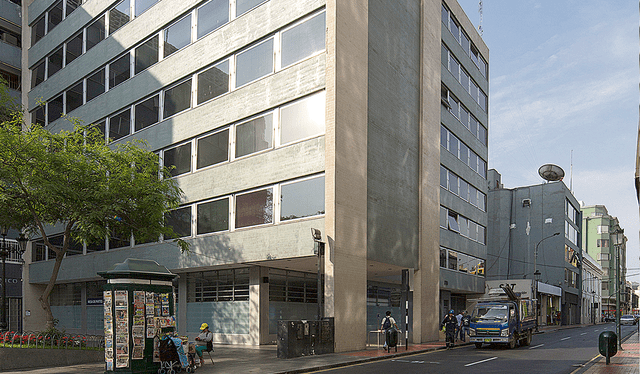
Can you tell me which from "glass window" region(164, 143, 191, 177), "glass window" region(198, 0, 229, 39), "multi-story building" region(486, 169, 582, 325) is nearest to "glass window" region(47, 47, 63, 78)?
"glass window" region(164, 143, 191, 177)

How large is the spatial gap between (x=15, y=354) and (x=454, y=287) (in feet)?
93.0

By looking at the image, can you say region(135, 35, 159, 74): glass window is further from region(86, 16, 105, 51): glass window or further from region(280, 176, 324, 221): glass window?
region(280, 176, 324, 221): glass window

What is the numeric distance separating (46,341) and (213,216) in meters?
10.9

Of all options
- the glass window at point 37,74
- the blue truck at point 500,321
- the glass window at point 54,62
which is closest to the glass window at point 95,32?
the glass window at point 54,62

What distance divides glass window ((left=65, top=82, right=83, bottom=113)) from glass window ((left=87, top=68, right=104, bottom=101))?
111 cm

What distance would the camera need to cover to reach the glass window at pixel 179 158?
3048cm

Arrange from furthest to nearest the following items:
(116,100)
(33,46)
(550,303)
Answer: (550,303), (33,46), (116,100)

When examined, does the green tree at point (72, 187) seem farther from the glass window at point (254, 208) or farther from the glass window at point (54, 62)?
the glass window at point (54, 62)

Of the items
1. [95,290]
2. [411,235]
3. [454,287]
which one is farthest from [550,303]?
[95,290]

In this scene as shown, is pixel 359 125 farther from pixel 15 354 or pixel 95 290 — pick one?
pixel 95 290

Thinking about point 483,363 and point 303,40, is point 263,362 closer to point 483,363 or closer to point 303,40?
point 483,363

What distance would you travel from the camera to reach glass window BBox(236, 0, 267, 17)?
27.7m

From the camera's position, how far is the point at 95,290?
38.0 metres

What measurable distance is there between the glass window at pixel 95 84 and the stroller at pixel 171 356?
25287mm
